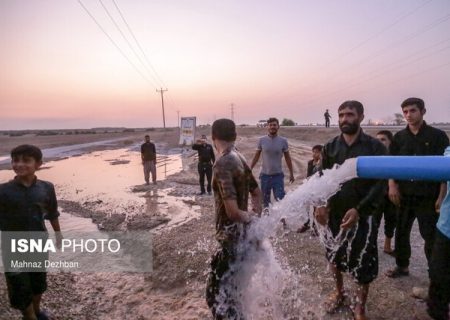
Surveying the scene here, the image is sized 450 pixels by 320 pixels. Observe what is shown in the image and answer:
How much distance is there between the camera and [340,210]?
338 cm

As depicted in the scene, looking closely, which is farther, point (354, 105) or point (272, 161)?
point (272, 161)

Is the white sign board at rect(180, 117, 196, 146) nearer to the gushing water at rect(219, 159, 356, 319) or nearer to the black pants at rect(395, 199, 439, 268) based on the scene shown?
the black pants at rect(395, 199, 439, 268)

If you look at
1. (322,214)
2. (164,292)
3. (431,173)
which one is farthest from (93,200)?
(431,173)

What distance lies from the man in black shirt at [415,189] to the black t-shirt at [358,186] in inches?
40.1

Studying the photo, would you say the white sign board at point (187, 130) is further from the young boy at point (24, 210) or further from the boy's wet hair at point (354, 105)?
the boy's wet hair at point (354, 105)

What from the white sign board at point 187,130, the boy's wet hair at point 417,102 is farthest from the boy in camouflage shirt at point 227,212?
the white sign board at point 187,130

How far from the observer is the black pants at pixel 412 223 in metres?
3.78

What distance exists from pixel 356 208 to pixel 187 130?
2922 centimetres

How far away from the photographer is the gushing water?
2920 mm

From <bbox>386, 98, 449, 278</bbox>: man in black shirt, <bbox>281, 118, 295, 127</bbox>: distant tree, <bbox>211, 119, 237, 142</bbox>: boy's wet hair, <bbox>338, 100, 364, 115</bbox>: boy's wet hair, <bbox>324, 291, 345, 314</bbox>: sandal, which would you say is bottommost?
<bbox>324, 291, 345, 314</bbox>: sandal

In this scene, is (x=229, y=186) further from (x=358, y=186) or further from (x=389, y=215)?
(x=389, y=215)

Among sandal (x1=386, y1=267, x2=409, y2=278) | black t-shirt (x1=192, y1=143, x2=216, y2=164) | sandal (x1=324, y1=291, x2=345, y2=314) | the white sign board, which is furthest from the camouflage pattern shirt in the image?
the white sign board

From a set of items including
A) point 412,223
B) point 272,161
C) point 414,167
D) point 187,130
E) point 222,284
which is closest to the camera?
point 414,167

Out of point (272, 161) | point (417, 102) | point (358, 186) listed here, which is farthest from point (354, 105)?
point (272, 161)
